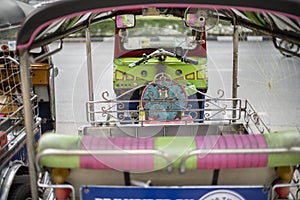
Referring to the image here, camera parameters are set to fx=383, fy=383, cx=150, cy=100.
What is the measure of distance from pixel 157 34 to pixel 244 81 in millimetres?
4600

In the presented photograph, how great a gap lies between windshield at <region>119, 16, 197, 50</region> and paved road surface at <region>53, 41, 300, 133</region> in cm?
60

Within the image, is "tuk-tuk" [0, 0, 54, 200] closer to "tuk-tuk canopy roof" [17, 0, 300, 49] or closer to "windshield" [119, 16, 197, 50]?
"tuk-tuk canopy roof" [17, 0, 300, 49]

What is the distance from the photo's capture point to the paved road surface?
17.9 ft

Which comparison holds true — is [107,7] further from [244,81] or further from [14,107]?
[244,81]

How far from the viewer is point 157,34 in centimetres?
320

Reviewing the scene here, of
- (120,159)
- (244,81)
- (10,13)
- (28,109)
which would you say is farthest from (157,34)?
(244,81)

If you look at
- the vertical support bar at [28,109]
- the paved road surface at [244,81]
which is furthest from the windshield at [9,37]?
the vertical support bar at [28,109]

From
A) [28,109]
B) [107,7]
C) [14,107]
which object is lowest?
[14,107]

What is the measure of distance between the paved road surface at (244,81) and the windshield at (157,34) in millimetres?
599

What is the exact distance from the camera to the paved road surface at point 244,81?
545 centimetres

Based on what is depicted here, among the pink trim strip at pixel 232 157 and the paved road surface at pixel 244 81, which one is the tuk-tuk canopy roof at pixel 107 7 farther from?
the paved road surface at pixel 244 81

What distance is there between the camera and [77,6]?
1537 millimetres

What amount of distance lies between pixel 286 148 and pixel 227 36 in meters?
12.7

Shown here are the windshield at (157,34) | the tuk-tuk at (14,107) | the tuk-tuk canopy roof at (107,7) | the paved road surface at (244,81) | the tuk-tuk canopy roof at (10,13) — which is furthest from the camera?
the paved road surface at (244,81)
